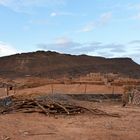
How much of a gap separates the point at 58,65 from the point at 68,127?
207ft

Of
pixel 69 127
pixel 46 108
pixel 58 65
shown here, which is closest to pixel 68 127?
pixel 69 127

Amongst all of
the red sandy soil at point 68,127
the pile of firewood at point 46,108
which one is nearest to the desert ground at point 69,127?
the red sandy soil at point 68,127

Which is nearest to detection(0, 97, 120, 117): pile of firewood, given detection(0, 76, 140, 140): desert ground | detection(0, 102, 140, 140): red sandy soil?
detection(0, 76, 140, 140): desert ground

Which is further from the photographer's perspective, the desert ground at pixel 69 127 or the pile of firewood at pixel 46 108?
the pile of firewood at pixel 46 108

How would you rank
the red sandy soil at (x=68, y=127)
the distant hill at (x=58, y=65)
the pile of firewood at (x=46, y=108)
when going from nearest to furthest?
the red sandy soil at (x=68, y=127)
the pile of firewood at (x=46, y=108)
the distant hill at (x=58, y=65)

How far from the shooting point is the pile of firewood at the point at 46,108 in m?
16.8

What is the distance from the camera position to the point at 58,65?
7625 cm

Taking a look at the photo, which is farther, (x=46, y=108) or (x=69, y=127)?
(x=46, y=108)

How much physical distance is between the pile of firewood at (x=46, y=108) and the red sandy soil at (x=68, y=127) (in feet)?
1.63

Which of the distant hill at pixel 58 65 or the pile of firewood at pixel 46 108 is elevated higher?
the distant hill at pixel 58 65

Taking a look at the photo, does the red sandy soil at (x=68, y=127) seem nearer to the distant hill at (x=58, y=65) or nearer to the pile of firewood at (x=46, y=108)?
the pile of firewood at (x=46, y=108)

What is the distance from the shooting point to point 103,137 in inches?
444

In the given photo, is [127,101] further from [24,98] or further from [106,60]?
[106,60]

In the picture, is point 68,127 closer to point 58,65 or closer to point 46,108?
point 46,108
